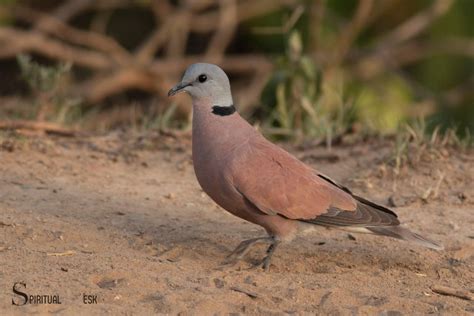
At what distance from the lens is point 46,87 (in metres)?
6.32

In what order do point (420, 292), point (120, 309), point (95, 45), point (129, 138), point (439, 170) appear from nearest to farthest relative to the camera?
point (120, 309) → point (420, 292) → point (439, 170) → point (129, 138) → point (95, 45)

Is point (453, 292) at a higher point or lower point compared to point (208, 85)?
lower

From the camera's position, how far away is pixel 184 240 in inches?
184

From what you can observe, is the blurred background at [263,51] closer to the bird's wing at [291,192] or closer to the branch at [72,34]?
the branch at [72,34]

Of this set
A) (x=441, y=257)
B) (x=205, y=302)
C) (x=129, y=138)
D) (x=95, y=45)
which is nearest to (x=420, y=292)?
(x=441, y=257)

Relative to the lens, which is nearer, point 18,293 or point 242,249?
point 18,293

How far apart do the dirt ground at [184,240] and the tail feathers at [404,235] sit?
132 mm

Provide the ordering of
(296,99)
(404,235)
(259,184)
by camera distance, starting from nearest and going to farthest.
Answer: (259,184), (404,235), (296,99)

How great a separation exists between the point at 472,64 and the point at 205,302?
22.3ft

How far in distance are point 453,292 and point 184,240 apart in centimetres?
132

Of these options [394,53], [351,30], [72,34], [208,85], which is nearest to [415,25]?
[394,53]

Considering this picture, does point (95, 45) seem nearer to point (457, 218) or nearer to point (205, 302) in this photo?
point (457, 218)

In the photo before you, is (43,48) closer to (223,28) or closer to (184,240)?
(223,28)

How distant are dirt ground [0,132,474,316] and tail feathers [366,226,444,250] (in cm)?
13
